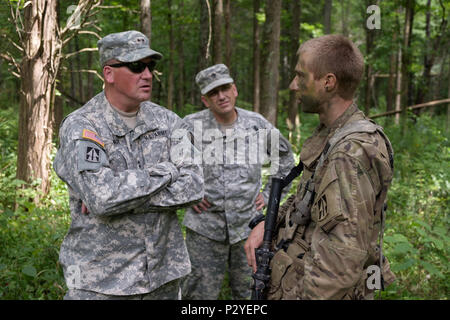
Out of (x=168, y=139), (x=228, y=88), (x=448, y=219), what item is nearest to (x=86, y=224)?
(x=168, y=139)

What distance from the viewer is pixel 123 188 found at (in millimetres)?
2230

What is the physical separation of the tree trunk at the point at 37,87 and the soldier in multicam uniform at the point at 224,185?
9.28 feet

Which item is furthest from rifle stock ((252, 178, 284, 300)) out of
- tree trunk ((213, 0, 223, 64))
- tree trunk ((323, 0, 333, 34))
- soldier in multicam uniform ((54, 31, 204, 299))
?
tree trunk ((323, 0, 333, 34))

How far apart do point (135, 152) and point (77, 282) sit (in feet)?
2.89

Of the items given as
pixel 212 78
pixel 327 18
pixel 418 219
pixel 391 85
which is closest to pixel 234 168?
pixel 212 78

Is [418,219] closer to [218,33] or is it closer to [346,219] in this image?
[346,219]

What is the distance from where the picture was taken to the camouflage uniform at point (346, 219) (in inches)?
64.8

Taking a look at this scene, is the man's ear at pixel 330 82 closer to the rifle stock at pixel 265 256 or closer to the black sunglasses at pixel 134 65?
the rifle stock at pixel 265 256

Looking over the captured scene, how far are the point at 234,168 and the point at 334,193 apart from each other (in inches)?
86.5

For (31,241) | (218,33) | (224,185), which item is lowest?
(31,241)

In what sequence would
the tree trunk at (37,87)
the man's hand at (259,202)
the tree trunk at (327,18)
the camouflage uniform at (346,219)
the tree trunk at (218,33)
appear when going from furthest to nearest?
the tree trunk at (327,18)
the tree trunk at (218,33)
the tree trunk at (37,87)
the man's hand at (259,202)
the camouflage uniform at (346,219)

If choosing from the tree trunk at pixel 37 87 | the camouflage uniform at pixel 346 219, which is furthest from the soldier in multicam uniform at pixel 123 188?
the tree trunk at pixel 37 87

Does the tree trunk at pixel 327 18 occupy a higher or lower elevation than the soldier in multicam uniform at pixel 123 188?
higher

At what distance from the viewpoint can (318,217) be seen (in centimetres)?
175
